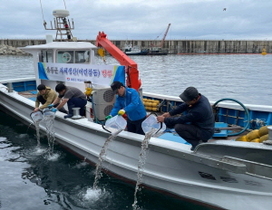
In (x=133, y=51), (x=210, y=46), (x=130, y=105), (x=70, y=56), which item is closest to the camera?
(x=130, y=105)

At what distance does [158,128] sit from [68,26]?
22.2 ft

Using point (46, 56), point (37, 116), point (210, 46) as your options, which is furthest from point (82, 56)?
point (210, 46)

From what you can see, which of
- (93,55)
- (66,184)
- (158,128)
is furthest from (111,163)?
(93,55)

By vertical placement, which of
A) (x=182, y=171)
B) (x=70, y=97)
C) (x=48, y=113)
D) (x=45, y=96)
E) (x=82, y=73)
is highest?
(x=82, y=73)

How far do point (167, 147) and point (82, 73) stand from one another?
14.8 ft

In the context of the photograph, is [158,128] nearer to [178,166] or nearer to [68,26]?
[178,166]

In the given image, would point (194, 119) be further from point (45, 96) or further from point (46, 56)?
point (46, 56)

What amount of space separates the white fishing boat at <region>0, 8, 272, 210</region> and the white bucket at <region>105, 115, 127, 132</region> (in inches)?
5.3

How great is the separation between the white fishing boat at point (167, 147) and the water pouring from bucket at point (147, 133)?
8 cm

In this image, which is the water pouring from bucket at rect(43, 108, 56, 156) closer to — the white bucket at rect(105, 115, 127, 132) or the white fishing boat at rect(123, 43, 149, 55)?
the white bucket at rect(105, 115, 127, 132)

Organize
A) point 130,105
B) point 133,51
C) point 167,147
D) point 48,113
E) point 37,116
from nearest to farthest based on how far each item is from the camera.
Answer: point 167,147, point 130,105, point 48,113, point 37,116, point 133,51

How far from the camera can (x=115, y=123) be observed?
200 inches

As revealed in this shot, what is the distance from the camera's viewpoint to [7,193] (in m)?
5.51

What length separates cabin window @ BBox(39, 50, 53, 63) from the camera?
9150 millimetres
